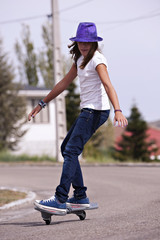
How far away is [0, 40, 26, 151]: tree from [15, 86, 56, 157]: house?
3.55 m

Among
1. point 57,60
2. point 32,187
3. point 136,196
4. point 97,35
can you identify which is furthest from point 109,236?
point 57,60

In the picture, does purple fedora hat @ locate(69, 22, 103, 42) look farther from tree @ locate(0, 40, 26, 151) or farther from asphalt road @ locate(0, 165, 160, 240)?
tree @ locate(0, 40, 26, 151)

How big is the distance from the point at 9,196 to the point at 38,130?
24.1 metres

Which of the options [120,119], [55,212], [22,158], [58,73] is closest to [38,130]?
[22,158]

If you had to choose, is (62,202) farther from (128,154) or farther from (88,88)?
(128,154)

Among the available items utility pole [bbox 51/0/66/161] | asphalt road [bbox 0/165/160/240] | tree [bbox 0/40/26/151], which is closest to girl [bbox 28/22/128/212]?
asphalt road [bbox 0/165/160/240]

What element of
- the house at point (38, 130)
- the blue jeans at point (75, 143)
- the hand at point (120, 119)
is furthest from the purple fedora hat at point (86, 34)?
the house at point (38, 130)

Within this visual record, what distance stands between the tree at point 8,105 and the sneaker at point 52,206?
22.5m

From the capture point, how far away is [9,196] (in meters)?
9.47

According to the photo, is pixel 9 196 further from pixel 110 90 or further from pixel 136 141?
pixel 136 141

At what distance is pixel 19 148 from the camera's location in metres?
30.1

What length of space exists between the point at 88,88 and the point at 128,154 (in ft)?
103

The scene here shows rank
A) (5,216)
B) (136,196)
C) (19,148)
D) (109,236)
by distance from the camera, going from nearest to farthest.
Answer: (109,236), (5,216), (136,196), (19,148)

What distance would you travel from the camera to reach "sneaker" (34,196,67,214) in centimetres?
510
